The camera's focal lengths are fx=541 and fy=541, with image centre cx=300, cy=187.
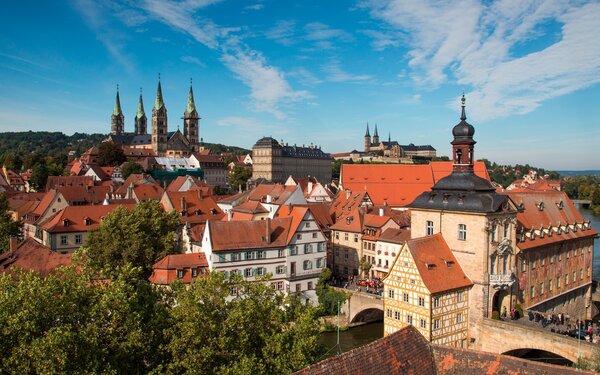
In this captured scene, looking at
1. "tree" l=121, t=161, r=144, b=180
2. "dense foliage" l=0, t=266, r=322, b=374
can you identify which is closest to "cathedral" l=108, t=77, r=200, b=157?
"tree" l=121, t=161, r=144, b=180

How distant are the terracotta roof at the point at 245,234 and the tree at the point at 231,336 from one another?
1901cm

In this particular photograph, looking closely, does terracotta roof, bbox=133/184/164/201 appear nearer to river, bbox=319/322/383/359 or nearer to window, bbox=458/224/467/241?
river, bbox=319/322/383/359

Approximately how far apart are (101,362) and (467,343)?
74.2ft

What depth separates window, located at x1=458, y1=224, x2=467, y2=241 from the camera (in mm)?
32750

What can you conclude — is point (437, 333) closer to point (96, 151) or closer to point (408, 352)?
point (408, 352)

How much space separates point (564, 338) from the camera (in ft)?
91.0

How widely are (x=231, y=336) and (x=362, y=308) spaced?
2169 cm

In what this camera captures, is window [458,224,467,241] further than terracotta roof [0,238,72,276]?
No

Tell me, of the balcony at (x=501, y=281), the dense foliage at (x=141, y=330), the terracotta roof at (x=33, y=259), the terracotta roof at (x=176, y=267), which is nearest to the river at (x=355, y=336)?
the balcony at (x=501, y=281)

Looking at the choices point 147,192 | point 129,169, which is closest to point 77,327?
point 147,192

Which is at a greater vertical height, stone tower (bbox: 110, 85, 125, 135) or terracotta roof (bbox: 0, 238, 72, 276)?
stone tower (bbox: 110, 85, 125, 135)

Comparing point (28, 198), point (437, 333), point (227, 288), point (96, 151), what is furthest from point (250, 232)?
point (96, 151)

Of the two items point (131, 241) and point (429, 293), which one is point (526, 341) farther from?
point (131, 241)

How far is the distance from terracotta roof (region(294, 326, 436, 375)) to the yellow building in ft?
Answer: 46.8
